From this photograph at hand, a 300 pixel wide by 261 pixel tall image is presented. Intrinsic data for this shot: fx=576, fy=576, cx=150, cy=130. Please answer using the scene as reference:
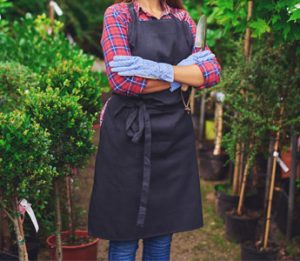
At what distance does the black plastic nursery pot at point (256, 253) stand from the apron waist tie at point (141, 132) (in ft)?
5.47

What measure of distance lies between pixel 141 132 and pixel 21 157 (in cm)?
60

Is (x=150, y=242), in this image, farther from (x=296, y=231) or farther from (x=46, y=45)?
(x=46, y=45)

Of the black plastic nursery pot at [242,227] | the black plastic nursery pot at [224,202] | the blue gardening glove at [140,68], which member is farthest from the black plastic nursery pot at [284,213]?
the blue gardening glove at [140,68]

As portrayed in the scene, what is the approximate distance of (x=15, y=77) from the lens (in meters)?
4.04

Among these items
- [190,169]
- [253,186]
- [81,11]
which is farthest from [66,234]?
[81,11]

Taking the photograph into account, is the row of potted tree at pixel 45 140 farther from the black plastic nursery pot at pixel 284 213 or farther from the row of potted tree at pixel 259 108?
the black plastic nursery pot at pixel 284 213

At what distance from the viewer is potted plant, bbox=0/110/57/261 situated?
2.74m

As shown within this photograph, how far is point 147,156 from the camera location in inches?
115

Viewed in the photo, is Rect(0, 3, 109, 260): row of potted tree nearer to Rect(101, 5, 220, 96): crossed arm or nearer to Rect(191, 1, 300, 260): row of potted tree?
Rect(101, 5, 220, 96): crossed arm

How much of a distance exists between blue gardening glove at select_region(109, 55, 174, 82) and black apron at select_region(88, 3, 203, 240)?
4.1 inches

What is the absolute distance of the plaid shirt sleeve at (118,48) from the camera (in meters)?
2.79

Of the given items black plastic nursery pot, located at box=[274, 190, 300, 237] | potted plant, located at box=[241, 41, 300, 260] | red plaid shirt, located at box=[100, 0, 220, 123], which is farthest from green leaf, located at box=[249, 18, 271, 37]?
black plastic nursery pot, located at box=[274, 190, 300, 237]

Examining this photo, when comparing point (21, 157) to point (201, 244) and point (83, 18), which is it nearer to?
point (201, 244)

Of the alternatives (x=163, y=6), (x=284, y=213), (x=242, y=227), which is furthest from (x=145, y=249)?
(x=284, y=213)
